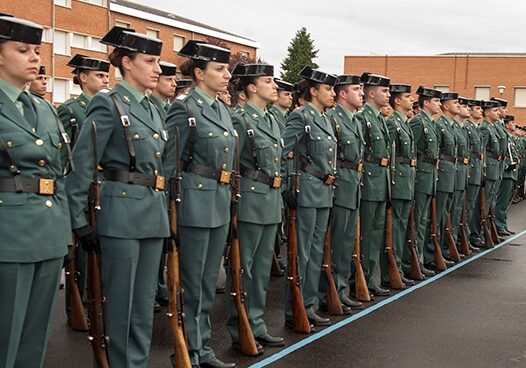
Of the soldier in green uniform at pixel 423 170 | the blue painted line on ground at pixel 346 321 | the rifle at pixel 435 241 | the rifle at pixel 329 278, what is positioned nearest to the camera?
the blue painted line on ground at pixel 346 321

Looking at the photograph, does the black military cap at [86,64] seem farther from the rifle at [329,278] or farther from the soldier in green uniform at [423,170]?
the soldier in green uniform at [423,170]

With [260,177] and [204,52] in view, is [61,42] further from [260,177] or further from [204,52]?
[204,52]

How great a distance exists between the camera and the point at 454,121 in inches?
425

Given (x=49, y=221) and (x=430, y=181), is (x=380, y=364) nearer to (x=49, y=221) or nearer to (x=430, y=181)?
(x=49, y=221)

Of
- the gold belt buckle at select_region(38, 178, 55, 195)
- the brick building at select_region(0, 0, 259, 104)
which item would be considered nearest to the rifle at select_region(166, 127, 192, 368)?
the gold belt buckle at select_region(38, 178, 55, 195)

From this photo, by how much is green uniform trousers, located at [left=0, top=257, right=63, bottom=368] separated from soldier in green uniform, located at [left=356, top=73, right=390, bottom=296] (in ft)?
15.2

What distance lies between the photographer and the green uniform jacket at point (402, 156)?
869 centimetres

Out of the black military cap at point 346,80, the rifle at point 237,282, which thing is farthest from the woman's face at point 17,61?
the black military cap at point 346,80

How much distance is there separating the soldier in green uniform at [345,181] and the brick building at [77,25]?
92.0 ft

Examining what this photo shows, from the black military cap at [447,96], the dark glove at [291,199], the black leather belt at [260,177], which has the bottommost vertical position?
the dark glove at [291,199]

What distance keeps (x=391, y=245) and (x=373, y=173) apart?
2.96 feet

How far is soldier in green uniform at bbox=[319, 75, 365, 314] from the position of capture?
7.43 m

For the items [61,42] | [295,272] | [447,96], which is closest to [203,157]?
[295,272]

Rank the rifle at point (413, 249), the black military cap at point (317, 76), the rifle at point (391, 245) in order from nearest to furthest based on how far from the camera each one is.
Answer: the black military cap at point (317, 76), the rifle at point (391, 245), the rifle at point (413, 249)
